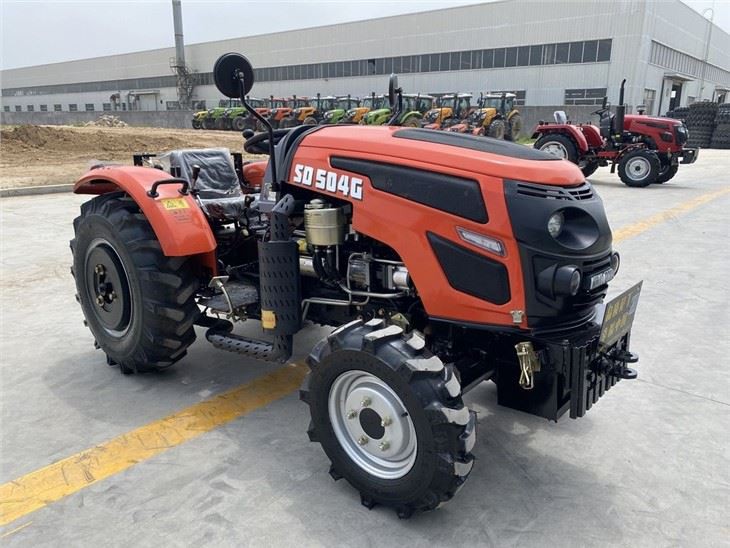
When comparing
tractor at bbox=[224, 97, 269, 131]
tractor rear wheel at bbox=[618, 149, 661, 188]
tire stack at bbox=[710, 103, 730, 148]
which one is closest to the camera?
tractor rear wheel at bbox=[618, 149, 661, 188]

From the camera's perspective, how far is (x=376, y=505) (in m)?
2.48

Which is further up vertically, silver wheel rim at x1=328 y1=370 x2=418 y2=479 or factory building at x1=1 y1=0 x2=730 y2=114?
factory building at x1=1 y1=0 x2=730 y2=114

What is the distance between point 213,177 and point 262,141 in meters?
1.20

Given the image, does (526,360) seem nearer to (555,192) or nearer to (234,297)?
(555,192)

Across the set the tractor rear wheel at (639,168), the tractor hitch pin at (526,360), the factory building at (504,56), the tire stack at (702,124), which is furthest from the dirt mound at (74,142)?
the tire stack at (702,124)

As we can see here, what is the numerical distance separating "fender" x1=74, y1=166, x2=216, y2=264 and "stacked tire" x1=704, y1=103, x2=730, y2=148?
2799cm

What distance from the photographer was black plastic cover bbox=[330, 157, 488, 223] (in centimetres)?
238

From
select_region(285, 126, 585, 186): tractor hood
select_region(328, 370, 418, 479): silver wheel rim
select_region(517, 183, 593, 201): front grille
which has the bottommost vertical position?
select_region(328, 370, 418, 479): silver wheel rim

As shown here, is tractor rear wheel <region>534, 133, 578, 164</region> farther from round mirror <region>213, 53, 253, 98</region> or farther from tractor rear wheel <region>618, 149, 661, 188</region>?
round mirror <region>213, 53, 253, 98</region>

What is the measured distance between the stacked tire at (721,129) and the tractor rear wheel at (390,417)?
28377 millimetres

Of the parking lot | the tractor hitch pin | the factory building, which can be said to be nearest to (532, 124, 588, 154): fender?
the parking lot

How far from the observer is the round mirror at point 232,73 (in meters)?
2.88

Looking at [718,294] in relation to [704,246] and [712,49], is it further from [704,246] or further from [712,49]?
[712,49]

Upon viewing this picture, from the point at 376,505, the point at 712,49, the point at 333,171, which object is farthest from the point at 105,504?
the point at 712,49
